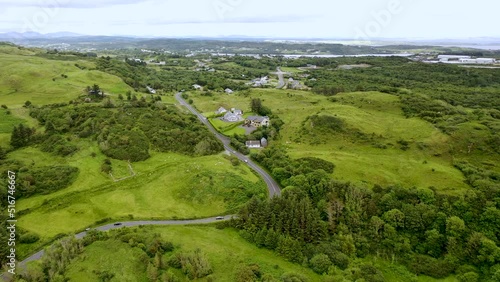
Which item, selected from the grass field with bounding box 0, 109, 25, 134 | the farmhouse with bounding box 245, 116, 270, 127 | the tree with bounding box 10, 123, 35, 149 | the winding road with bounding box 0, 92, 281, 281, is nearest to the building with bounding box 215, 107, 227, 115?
the farmhouse with bounding box 245, 116, 270, 127

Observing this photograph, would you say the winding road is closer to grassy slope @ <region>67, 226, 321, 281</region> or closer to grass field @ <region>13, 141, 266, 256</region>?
grass field @ <region>13, 141, 266, 256</region>

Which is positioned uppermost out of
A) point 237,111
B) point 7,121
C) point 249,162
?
point 237,111

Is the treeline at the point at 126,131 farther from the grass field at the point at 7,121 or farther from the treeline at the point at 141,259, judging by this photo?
the treeline at the point at 141,259

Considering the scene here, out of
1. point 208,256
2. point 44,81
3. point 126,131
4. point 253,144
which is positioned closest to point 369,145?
point 253,144

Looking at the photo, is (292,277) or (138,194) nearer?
(292,277)

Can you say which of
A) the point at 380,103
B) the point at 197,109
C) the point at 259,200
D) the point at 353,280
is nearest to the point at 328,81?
the point at 380,103

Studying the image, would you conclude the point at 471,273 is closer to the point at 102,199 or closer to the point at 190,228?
the point at 190,228

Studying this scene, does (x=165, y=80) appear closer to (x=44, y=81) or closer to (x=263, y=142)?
(x=44, y=81)
